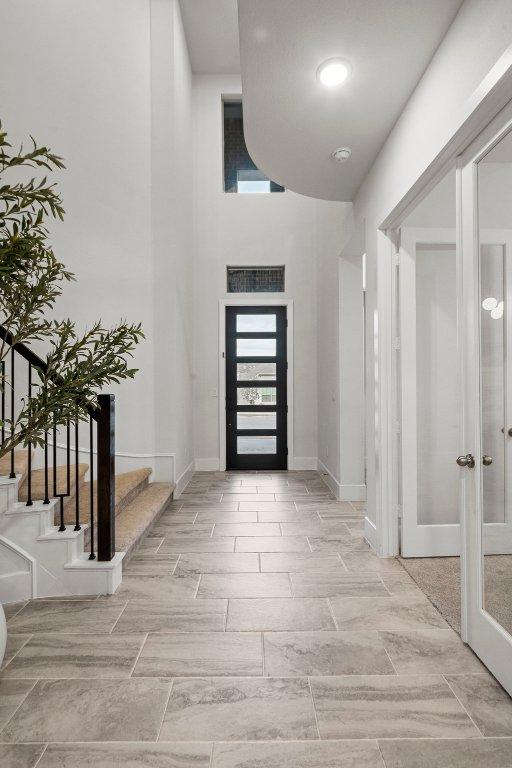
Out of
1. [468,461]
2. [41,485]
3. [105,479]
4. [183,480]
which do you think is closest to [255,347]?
[183,480]

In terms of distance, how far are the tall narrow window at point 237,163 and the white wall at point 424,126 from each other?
339 centimetres

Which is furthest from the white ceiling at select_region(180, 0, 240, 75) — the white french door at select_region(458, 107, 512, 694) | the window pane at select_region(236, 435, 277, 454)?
the window pane at select_region(236, 435, 277, 454)

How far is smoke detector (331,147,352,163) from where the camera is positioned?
3.11 metres

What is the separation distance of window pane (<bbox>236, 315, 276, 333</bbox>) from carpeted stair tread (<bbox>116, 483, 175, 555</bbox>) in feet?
8.96

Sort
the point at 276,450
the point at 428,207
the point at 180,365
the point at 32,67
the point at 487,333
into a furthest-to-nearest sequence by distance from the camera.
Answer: the point at 276,450 < the point at 180,365 < the point at 32,67 < the point at 428,207 < the point at 487,333

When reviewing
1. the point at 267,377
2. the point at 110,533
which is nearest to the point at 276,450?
the point at 267,377

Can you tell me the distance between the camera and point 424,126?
236cm

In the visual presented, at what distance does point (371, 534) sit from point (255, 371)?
11.8 feet

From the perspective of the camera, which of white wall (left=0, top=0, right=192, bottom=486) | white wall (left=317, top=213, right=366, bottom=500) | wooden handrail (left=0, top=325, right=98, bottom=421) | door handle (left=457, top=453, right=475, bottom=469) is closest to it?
door handle (left=457, top=453, right=475, bottom=469)

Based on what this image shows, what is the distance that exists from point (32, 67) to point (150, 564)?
4.18 m

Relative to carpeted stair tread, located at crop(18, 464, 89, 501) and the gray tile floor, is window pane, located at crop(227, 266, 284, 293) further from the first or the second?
the gray tile floor

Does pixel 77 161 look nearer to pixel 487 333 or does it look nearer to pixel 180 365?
pixel 180 365

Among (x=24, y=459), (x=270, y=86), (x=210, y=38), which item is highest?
(x=210, y=38)

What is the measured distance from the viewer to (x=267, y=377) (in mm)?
6676
